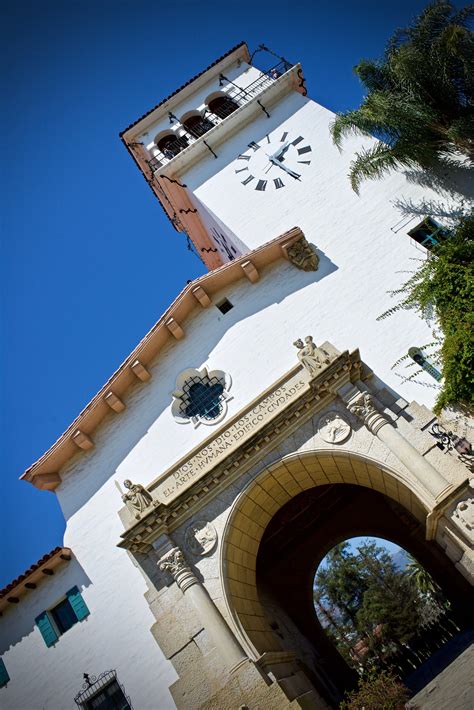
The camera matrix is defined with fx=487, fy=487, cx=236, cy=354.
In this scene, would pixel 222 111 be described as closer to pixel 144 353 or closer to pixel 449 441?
pixel 144 353

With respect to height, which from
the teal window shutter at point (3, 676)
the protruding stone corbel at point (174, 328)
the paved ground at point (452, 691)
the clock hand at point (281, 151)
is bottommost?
the paved ground at point (452, 691)

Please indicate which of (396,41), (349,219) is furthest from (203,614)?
(396,41)

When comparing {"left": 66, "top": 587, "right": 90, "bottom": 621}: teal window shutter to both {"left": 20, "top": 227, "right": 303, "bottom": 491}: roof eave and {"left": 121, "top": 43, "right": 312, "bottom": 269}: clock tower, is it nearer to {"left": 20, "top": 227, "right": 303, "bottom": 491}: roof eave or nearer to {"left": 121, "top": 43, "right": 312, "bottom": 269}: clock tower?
{"left": 20, "top": 227, "right": 303, "bottom": 491}: roof eave

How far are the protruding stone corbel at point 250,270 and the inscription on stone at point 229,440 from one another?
3.92 metres

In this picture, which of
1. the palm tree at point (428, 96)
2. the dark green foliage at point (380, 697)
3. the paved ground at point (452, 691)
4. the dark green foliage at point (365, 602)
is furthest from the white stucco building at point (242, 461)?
the dark green foliage at point (365, 602)

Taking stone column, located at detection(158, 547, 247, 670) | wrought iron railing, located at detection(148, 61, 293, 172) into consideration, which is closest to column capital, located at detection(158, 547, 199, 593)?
stone column, located at detection(158, 547, 247, 670)

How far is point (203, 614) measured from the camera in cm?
993

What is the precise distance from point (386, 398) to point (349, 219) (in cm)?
601

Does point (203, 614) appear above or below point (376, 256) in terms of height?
below

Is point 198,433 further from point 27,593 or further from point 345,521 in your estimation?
point 345,521

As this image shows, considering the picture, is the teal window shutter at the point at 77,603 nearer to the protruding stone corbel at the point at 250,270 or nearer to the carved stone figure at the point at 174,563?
the carved stone figure at the point at 174,563

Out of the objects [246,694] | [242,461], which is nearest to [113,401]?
[242,461]

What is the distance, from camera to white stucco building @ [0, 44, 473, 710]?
33.4ft

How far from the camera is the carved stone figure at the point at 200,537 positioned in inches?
430
